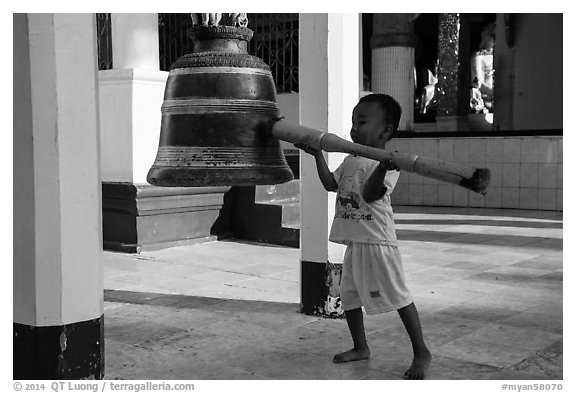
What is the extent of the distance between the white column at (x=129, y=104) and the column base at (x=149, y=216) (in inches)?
8.9

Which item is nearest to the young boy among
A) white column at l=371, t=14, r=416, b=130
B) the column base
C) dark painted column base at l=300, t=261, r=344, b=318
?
dark painted column base at l=300, t=261, r=344, b=318

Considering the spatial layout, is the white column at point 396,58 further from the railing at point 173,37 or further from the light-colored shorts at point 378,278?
the light-colored shorts at point 378,278

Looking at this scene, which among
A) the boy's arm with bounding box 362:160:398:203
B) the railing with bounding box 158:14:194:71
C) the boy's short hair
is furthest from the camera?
the railing with bounding box 158:14:194:71

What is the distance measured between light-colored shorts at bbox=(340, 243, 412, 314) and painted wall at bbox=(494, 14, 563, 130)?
11.9 m

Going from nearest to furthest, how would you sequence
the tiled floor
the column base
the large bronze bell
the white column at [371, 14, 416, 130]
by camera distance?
→ the large bronze bell → the tiled floor → the column base → the white column at [371, 14, 416, 130]

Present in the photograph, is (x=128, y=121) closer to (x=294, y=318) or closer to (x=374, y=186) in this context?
(x=294, y=318)

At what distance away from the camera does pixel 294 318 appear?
383 cm

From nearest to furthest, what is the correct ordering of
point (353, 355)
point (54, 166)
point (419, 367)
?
point (54, 166) < point (419, 367) < point (353, 355)

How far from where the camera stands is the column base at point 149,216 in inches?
245

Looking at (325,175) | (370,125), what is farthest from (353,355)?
(370,125)

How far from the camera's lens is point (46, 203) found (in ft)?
7.79

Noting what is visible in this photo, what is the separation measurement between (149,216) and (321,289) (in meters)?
2.86

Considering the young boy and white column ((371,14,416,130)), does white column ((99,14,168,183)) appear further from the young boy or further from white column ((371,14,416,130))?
white column ((371,14,416,130))

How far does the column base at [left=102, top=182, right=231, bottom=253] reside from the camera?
621 centimetres
